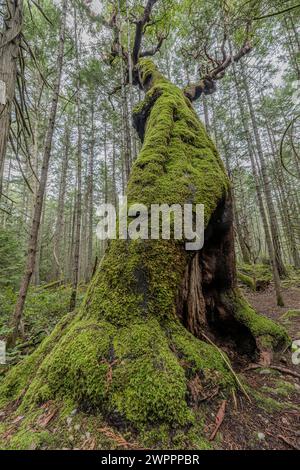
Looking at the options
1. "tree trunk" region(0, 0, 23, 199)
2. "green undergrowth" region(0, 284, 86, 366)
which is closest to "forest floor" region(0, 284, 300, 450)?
"tree trunk" region(0, 0, 23, 199)

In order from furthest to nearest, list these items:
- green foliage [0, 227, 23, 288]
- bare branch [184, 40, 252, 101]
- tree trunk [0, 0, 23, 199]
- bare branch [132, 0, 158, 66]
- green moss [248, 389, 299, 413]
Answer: green foliage [0, 227, 23, 288] < bare branch [184, 40, 252, 101] < bare branch [132, 0, 158, 66] < green moss [248, 389, 299, 413] < tree trunk [0, 0, 23, 199]

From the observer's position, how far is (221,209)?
3.75 metres

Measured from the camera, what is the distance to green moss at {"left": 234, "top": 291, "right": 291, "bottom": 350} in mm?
3666

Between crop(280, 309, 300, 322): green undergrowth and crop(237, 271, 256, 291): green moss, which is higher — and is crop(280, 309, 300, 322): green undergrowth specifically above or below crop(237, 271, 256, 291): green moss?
below

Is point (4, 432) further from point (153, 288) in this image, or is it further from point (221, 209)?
point (221, 209)

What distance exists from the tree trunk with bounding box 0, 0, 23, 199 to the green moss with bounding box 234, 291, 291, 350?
3.92 m

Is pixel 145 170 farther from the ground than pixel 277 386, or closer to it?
farther from the ground

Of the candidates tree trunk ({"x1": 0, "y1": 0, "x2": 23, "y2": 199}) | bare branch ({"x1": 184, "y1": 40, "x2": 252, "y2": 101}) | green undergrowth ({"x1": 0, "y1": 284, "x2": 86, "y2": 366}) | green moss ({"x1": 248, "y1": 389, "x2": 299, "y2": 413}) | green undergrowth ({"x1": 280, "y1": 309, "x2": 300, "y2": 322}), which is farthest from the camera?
bare branch ({"x1": 184, "y1": 40, "x2": 252, "y2": 101})

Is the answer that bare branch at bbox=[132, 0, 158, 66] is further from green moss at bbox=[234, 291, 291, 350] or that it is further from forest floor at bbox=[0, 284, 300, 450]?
forest floor at bbox=[0, 284, 300, 450]

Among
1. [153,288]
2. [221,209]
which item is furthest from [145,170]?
[153,288]

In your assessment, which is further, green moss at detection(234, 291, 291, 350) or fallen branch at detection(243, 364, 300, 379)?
green moss at detection(234, 291, 291, 350)

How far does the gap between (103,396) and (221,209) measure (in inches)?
121

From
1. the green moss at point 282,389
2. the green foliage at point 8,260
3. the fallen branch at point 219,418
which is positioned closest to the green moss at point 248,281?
→ the green moss at point 282,389

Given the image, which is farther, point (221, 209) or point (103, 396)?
point (221, 209)
